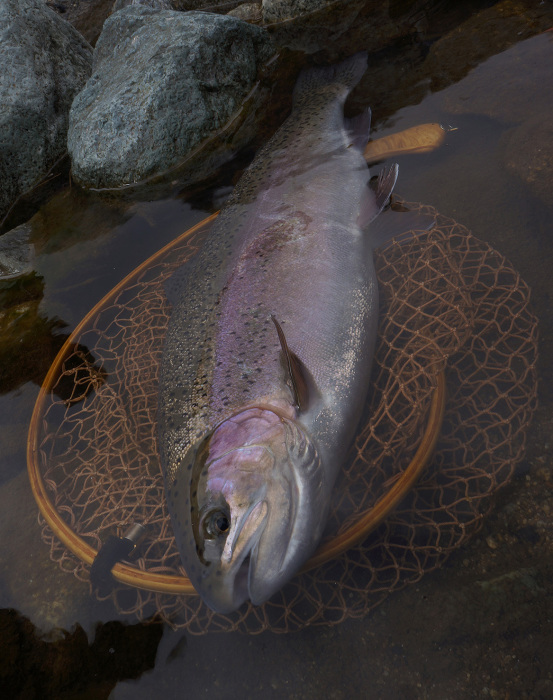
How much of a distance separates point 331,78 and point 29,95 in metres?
3.50

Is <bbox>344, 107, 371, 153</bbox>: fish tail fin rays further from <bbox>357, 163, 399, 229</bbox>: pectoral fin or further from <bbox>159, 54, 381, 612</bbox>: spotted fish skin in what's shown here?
Result: <bbox>357, 163, 399, 229</bbox>: pectoral fin

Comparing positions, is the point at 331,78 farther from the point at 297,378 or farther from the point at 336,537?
the point at 336,537

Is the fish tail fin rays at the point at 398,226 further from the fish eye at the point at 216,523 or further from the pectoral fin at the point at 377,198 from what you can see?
the fish eye at the point at 216,523

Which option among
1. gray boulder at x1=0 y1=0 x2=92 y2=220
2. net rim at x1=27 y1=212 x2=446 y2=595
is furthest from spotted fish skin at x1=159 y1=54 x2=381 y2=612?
gray boulder at x1=0 y1=0 x2=92 y2=220

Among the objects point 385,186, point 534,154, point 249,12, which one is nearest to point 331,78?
point 385,186

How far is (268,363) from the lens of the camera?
8.25ft

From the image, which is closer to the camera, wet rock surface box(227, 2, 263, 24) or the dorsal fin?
the dorsal fin

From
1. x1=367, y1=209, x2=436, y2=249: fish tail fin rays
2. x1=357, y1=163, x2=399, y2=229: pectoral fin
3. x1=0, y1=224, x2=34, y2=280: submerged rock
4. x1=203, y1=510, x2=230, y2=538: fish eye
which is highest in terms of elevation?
x1=0, y1=224, x2=34, y2=280: submerged rock

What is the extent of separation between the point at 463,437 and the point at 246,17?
23.7 ft

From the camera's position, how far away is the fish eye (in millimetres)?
1988

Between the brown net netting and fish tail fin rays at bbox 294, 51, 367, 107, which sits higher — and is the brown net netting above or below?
below

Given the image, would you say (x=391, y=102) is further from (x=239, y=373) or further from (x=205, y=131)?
(x=239, y=373)

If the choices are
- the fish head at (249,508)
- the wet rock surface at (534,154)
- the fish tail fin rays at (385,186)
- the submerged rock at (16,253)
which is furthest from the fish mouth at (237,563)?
the submerged rock at (16,253)

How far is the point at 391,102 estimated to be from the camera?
471 cm
